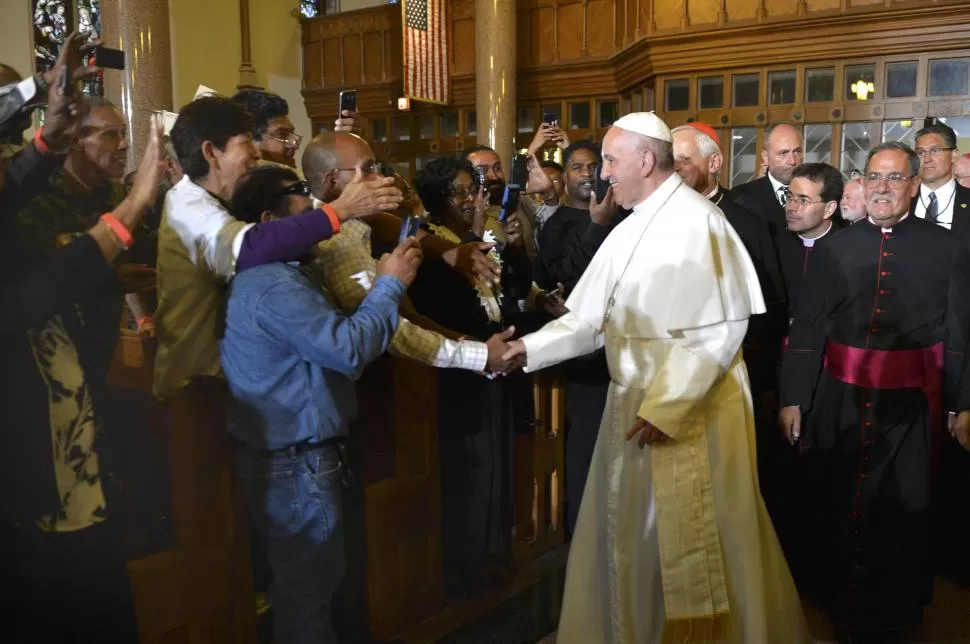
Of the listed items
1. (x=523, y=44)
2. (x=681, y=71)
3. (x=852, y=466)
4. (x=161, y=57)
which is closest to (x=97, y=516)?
(x=852, y=466)

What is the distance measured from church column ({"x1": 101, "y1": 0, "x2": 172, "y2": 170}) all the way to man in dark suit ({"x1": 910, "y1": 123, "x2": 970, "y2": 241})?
216 inches

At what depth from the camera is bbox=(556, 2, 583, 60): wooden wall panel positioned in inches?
397

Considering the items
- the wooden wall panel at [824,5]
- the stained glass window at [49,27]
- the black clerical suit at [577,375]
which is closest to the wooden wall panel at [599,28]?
the wooden wall panel at [824,5]

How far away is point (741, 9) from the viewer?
27.5 feet

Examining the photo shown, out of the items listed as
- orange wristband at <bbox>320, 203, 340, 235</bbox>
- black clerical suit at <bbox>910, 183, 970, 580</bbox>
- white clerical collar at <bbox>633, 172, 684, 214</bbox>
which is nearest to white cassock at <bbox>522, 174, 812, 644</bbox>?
white clerical collar at <bbox>633, 172, 684, 214</bbox>

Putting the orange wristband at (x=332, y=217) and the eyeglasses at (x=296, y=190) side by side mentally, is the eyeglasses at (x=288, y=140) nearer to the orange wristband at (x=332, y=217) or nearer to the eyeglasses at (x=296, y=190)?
the eyeglasses at (x=296, y=190)

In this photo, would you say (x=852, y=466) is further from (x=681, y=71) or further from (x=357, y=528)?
(x=681, y=71)

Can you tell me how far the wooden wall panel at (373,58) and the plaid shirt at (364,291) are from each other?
31.8ft

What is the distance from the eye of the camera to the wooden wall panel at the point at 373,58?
38.6 ft

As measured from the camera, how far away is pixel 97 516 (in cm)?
212

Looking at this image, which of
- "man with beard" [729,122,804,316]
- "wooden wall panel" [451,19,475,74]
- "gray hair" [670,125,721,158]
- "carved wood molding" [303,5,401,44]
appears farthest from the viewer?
"carved wood molding" [303,5,401,44]

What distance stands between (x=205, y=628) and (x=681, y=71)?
8064mm

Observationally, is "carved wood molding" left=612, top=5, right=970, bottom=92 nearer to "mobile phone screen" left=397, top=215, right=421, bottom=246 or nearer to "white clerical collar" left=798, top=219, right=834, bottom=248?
"white clerical collar" left=798, top=219, right=834, bottom=248

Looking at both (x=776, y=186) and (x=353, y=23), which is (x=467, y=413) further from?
(x=353, y=23)
